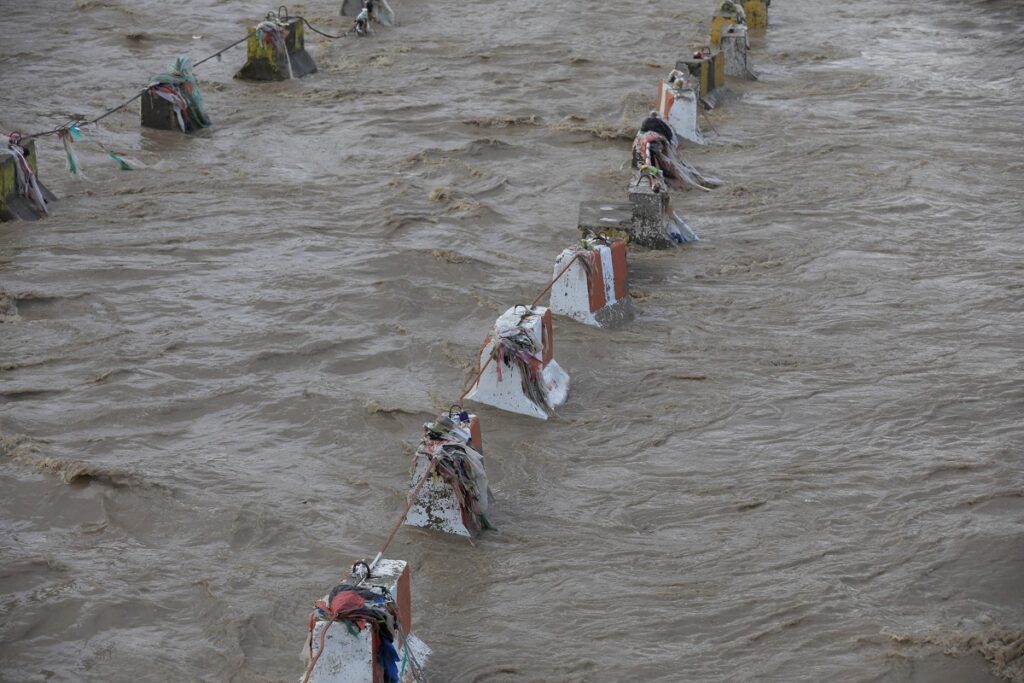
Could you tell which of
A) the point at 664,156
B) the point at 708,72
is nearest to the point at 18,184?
the point at 664,156

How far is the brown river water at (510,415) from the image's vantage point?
5352mm

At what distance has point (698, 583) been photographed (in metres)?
5.64

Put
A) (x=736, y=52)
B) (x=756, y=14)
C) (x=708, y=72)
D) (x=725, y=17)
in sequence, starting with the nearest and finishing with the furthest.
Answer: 1. (x=708, y=72)
2. (x=736, y=52)
3. (x=725, y=17)
4. (x=756, y=14)

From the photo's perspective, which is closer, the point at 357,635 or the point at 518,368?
the point at 357,635

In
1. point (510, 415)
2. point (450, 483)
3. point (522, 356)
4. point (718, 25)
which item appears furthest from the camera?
point (718, 25)

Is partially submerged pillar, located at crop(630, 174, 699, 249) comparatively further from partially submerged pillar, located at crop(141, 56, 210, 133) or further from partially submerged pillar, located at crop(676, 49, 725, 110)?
partially submerged pillar, located at crop(141, 56, 210, 133)

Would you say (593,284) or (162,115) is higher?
(162,115)

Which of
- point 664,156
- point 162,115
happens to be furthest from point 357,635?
point 162,115

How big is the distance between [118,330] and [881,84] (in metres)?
9.60

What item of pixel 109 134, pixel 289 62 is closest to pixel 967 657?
pixel 109 134

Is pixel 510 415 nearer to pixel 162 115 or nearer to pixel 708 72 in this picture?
pixel 162 115

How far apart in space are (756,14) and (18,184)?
10936 mm

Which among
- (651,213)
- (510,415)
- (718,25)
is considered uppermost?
(718,25)

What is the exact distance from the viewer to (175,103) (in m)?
12.2
